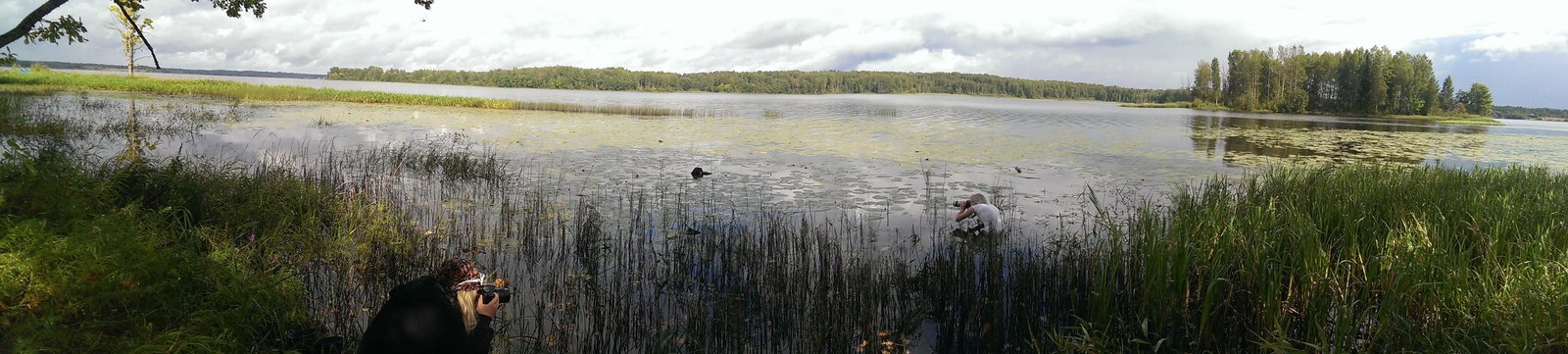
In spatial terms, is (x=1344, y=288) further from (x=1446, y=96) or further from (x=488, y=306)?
(x=1446, y=96)

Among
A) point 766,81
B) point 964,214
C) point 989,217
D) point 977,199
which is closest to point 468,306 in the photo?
point 989,217

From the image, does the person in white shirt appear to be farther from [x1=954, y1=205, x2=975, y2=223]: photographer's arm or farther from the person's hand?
the person's hand

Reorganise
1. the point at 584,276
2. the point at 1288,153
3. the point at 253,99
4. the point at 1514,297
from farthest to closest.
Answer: the point at 253,99 → the point at 1288,153 → the point at 584,276 → the point at 1514,297

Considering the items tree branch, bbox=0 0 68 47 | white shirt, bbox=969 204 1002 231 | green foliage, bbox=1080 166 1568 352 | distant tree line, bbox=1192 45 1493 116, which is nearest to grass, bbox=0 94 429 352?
tree branch, bbox=0 0 68 47

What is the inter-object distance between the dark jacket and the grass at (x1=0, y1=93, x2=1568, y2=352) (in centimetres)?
99

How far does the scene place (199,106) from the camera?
23.8 meters

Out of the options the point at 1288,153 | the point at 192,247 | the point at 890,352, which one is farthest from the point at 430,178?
the point at 1288,153

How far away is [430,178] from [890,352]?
8.26 m

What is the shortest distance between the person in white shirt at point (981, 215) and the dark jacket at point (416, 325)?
515 centimetres

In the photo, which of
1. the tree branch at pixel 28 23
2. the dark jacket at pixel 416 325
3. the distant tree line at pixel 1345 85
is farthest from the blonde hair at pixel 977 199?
the distant tree line at pixel 1345 85

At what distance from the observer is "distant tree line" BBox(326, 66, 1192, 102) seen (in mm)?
118250

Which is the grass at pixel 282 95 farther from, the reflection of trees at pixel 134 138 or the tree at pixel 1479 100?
the tree at pixel 1479 100

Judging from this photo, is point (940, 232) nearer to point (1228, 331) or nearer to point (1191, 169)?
point (1228, 331)

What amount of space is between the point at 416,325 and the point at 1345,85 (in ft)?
274
